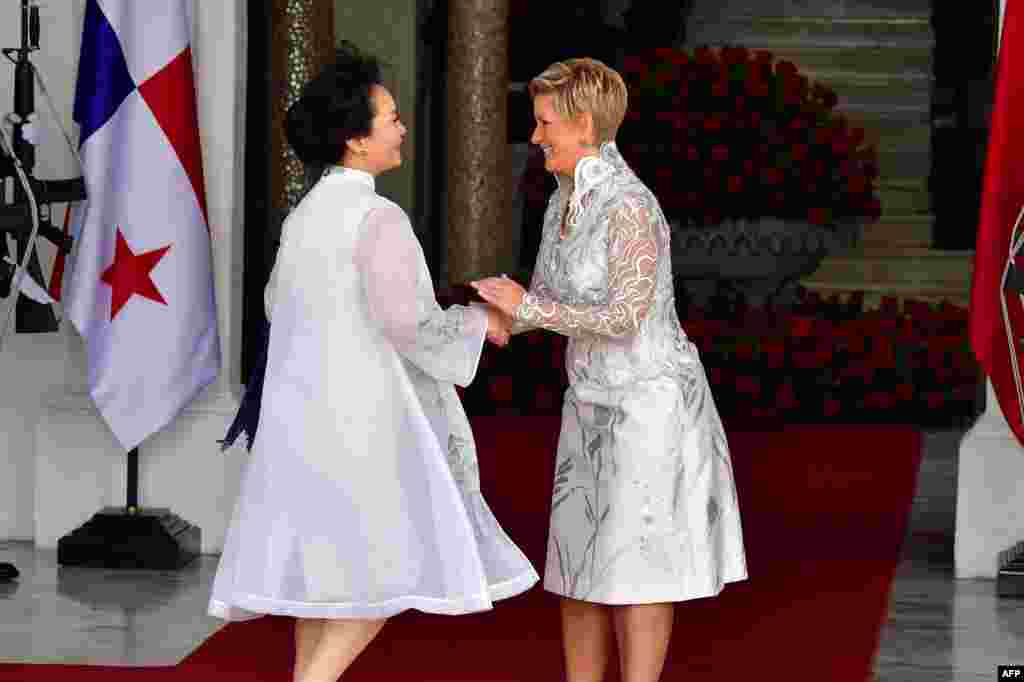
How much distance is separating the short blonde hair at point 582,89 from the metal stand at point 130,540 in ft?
9.20

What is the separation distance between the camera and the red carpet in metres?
5.33

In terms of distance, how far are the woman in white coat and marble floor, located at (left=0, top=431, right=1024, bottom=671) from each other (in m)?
1.35

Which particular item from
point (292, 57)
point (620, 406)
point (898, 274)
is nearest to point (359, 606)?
point (620, 406)

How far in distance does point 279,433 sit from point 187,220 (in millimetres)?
2650

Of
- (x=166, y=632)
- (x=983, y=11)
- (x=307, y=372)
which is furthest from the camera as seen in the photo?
(x=983, y=11)

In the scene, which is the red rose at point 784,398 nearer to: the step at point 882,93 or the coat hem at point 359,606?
the step at point 882,93

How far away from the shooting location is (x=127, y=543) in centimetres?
675

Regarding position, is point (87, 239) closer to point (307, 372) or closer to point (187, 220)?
point (187, 220)

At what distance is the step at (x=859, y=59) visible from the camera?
15.4 m

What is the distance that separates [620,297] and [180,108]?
276 cm

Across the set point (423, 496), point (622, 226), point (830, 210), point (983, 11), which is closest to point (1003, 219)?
point (622, 226)

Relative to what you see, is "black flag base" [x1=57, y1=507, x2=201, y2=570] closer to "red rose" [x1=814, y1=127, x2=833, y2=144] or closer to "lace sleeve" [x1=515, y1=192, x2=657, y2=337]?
"lace sleeve" [x1=515, y1=192, x2=657, y2=337]

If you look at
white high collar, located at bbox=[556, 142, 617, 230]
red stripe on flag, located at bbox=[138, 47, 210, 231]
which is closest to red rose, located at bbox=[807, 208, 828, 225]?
red stripe on flag, located at bbox=[138, 47, 210, 231]

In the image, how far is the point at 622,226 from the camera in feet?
14.1
